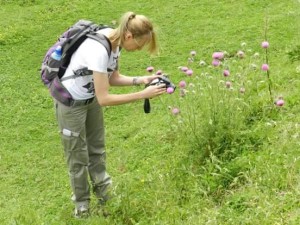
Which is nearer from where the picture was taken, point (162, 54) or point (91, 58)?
point (91, 58)

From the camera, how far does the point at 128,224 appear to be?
4074 mm

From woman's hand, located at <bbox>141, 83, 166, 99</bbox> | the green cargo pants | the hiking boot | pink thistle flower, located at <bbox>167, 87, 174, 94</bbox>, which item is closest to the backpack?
the green cargo pants

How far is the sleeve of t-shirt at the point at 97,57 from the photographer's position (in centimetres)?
362

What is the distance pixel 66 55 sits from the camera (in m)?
3.85

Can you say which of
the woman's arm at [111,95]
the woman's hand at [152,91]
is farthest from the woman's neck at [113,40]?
the woman's hand at [152,91]

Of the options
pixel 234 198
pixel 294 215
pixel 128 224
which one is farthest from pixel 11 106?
pixel 294 215

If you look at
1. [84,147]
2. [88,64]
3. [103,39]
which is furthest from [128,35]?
[84,147]

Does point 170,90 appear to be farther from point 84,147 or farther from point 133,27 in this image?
point 84,147

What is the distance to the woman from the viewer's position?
3.68 m

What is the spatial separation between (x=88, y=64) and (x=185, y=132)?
1.20m

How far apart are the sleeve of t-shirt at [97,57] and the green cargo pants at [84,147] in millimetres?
485

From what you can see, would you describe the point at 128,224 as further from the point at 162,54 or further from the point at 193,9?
the point at 193,9

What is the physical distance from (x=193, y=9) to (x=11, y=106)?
3765mm

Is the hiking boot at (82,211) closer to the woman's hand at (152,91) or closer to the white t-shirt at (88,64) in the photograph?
the white t-shirt at (88,64)
